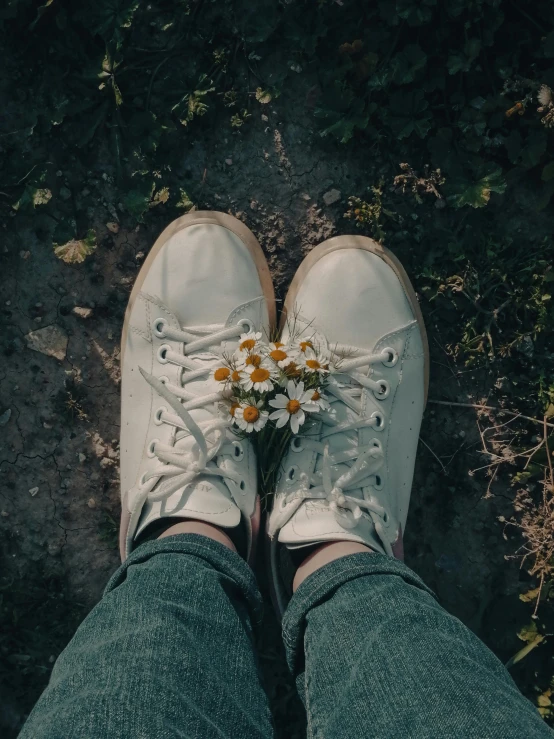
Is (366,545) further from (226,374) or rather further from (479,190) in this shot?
(479,190)

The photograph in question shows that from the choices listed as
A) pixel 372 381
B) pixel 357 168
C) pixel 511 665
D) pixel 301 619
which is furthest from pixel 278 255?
pixel 511 665

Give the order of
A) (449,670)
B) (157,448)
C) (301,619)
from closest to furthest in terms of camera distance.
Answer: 1. (449,670)
2. (301,619)
3. (157,448)

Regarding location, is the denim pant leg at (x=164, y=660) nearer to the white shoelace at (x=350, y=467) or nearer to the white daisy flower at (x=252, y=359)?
the white shoelace at (x=350, y=467)

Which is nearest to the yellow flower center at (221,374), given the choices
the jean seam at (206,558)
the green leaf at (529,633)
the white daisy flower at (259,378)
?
the white daisy flower at (259,378)

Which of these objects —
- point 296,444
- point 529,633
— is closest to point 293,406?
point 296,444

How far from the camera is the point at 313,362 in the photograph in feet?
7.34

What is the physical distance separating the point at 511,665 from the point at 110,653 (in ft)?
5.68

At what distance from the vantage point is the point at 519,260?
2639 mm

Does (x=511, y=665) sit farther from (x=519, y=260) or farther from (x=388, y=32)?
(x=388, y=32)

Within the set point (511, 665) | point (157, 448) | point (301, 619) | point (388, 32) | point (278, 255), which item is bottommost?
point (511, 665)

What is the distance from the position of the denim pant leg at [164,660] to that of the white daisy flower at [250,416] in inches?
15.8

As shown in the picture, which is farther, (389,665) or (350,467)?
(350,467)

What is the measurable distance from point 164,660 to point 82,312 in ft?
4.87

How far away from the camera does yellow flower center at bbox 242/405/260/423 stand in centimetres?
221
